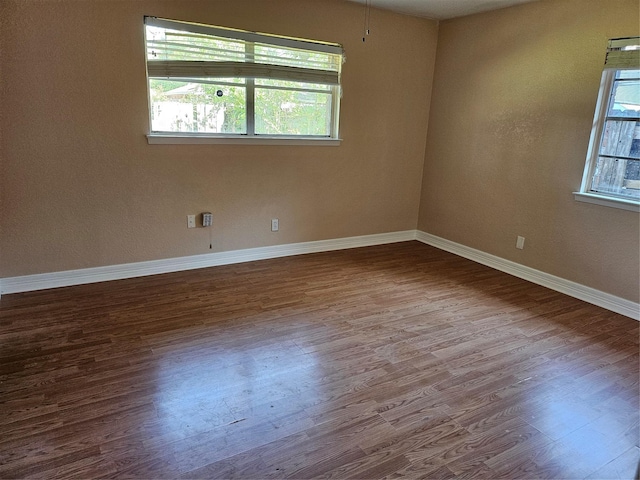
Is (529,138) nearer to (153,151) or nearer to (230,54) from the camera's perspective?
(230,54)

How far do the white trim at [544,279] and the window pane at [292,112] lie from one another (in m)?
1.86

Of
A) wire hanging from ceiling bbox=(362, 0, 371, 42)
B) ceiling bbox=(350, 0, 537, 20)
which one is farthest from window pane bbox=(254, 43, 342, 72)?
ceiling bbox=(350, 0, 537, 20)

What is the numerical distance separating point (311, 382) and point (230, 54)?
9.39 feet

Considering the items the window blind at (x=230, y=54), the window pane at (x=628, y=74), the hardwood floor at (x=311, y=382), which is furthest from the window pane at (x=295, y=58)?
the window pane at (x=628, y=74)

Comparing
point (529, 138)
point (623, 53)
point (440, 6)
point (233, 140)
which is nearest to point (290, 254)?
point (233, 140)

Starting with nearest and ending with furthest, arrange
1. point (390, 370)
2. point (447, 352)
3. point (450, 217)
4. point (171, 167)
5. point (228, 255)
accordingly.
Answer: point (390, 370) < point (447, 352) < point (171, 167) < point (228, 255) < point (450, 217)

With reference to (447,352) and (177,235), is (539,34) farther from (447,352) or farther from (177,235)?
(177,235)

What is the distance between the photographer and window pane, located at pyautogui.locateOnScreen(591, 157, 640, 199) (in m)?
3.38

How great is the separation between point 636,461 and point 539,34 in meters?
3.40

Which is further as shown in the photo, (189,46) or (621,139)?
(189,46)

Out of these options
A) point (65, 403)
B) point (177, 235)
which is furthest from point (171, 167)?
point (65, 403)

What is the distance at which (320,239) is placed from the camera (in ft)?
15.6

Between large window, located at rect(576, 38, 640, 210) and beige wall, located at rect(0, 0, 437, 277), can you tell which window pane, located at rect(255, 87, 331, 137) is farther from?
large window, located at rect(576, 38, 640, 210)

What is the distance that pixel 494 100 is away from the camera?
432 cm
